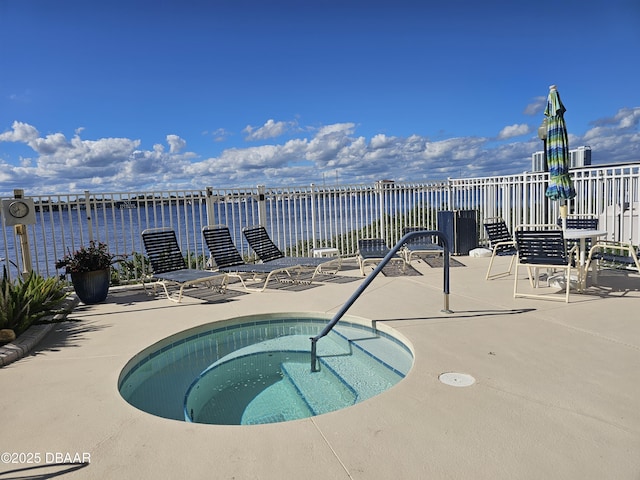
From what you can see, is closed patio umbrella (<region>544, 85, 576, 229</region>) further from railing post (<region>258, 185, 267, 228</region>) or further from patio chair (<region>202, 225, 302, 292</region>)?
railing post (<region>258, 185, 267, 228</region>)

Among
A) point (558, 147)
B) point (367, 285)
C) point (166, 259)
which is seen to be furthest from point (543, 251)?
point (166, 259)

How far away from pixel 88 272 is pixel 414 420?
5.15 metres

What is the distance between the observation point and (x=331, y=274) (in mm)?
7594

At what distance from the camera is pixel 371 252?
7.63 m

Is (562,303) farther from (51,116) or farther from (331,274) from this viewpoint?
(51,116)

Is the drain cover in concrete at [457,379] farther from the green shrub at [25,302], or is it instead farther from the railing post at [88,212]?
the railing post at [88,212]

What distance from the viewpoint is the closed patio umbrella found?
559 centimetres

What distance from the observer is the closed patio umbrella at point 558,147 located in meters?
5.59

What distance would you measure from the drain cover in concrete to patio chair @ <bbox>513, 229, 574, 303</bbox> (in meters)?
2.64

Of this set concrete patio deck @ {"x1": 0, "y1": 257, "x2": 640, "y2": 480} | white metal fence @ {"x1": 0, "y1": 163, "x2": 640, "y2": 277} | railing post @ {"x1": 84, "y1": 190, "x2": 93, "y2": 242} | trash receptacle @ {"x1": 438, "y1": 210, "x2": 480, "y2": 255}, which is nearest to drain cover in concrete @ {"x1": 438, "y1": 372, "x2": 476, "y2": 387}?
concrete patio deck @ {"x1": 0, "y1": 257, "x2": 640, "y2": 480}

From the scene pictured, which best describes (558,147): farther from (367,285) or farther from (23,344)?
(23,344)

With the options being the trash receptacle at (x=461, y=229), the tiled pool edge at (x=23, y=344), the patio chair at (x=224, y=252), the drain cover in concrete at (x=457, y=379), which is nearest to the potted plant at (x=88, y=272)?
the tiled pool edge at (x=23, y=344)

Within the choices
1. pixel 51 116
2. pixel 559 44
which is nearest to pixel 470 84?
pixel 559 44

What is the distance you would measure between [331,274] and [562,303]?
3.80m
